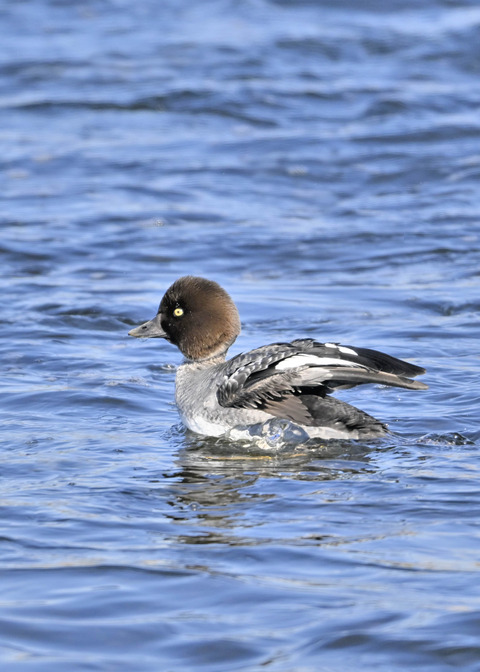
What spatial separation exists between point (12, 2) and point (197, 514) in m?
22.2

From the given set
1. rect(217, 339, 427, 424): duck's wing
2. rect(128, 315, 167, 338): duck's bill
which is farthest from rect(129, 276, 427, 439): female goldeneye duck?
rect(128, 315, 167, 338): duck's bill

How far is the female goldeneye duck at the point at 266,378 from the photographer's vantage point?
6.98 m

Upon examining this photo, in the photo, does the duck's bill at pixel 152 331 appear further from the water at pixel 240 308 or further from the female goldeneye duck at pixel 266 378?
the water at pixel 240 308

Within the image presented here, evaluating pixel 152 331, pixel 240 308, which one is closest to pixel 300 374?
pixel 152 331

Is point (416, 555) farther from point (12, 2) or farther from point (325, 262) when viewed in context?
point (12, 2)

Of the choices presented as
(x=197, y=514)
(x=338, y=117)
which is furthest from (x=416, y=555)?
(x=338, y=117)

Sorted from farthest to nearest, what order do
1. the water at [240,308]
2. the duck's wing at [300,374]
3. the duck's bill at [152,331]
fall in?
the duck's bill at [152,331]
the duck's wing at [300,374]
the water at [240,308]

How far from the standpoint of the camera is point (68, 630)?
15.3 feet

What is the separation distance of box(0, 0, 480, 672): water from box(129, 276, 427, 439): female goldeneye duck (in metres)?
0.17

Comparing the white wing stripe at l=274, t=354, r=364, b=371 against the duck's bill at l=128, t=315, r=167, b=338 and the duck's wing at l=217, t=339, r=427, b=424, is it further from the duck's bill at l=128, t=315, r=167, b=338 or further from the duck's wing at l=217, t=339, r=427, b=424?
the duck's bill at l=128, t=315, r=167, b=338

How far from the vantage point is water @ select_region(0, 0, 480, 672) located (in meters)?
4.82

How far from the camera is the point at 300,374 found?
712 centimetres

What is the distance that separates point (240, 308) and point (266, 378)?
4.04 m

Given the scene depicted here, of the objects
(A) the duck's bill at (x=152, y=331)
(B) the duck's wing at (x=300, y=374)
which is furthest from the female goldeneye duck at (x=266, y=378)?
(A) the duck's bill at (x=152, y=331)
